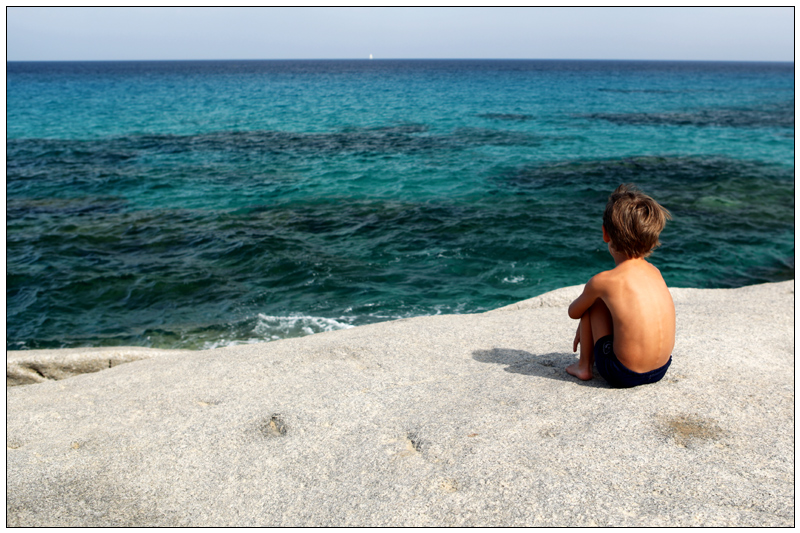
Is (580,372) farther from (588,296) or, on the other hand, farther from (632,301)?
(632,301)

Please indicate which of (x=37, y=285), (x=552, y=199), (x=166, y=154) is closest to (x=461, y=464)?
(x=37, y=285)

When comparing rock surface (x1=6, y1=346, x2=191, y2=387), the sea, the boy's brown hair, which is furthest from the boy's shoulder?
the sea

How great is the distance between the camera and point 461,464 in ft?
10.7

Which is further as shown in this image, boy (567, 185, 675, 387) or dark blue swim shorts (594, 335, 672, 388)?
dark blue swim shorts (594, 335, 672, 388)

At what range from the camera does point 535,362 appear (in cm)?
471

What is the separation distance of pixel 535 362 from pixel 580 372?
0.56 meters

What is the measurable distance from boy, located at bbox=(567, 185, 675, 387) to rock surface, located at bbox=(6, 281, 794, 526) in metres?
0.23

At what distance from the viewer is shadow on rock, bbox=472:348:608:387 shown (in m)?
4.29

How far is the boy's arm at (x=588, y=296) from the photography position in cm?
382

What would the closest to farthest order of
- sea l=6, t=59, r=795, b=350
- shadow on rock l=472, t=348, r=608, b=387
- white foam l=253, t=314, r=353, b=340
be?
shadow on rock l=472, t=348, r=608, b=387
white foam l=253, t=314, r=353, b=340
sea l=6, t=59, r=795, b=350

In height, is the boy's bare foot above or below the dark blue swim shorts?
below

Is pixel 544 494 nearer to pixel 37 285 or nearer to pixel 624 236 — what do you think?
pixel 624 236

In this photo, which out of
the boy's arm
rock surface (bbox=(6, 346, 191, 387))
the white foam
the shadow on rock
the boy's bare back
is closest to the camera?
the boy's bare back

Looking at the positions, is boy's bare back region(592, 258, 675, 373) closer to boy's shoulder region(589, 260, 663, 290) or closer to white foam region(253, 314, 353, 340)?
boy's shoulder region(589, 260, 663, 290)
